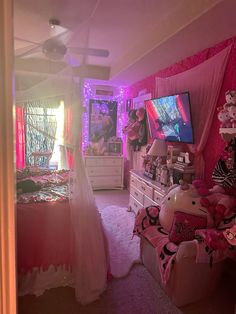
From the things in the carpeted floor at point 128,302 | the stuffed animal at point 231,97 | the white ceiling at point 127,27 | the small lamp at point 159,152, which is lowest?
the carpeted floor at point 128,302

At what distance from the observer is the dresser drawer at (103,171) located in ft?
17.5

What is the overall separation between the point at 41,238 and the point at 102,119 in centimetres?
395

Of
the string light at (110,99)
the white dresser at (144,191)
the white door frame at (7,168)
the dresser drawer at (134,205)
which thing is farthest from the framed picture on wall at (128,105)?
the white door frame at (7,168)

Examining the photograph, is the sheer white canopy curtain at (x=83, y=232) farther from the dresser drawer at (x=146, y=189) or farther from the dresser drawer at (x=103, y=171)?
the dresser drawer at (x=103, y=171)

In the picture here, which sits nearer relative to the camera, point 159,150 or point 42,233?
point 42,233

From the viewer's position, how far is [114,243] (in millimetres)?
3031

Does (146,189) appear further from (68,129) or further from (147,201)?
(68,129)

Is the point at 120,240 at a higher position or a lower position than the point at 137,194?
lower

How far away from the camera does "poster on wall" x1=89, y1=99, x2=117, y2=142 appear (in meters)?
5.64

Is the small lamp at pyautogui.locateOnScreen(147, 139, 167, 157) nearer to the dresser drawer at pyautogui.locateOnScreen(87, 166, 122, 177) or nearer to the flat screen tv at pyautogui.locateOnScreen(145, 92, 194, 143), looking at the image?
the flat screen tv at pyautogui.locateOnScreen(145, 92, 194, 143)

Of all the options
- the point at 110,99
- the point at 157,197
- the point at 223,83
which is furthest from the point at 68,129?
the point at 110,99

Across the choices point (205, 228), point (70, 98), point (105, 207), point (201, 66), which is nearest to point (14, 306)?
point (70, 98)

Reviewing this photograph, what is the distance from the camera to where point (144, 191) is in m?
3.55

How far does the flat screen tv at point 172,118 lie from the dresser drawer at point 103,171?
177 centimetres
